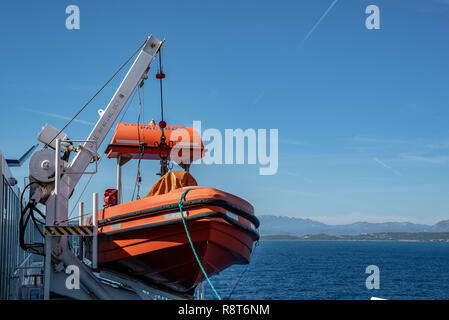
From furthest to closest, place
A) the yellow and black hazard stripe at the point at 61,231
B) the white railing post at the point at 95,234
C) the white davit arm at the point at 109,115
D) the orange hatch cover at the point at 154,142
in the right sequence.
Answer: the orange hatch cover at the point at 154,142, the white davit arm at the point at 109,115, the white railing post at the point at 95,234, the yellow and black hazard stripe at the point at 61,231

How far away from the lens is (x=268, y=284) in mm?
→ 52750

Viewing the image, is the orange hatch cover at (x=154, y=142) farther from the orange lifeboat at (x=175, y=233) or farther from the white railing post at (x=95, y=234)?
the white railing post at (x=95, y=234)

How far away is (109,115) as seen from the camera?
36.9 ft

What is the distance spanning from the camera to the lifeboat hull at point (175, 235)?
9.36m

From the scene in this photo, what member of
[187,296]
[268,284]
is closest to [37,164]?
[187,296]

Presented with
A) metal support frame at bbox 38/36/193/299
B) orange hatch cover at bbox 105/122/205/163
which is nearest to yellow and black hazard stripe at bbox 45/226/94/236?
metal support frame at bbox 38/36/193/299

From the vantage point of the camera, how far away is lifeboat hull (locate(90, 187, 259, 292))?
9359 millimetres

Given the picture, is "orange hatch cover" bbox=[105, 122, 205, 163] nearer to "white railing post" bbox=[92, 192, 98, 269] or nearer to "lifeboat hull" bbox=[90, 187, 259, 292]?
"lifeboat hull" bbox=[90, 187, 259, 292]

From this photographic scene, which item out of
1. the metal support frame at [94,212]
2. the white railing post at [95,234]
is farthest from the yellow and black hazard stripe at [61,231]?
the white railing post at [95,234]

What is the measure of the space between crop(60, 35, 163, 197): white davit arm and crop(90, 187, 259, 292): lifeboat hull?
1.02 meters

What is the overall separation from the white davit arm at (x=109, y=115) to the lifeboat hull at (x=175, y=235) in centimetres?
102
